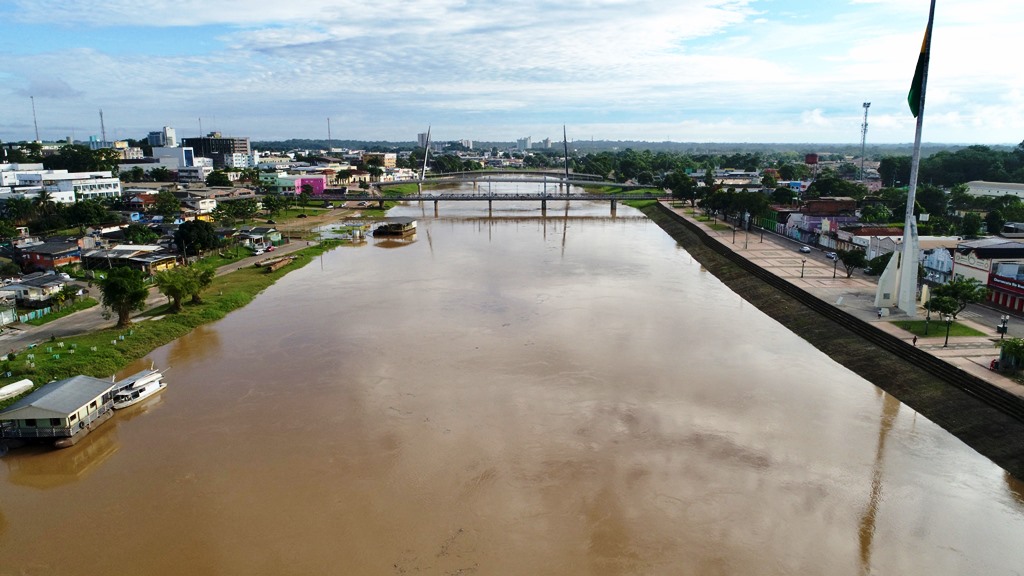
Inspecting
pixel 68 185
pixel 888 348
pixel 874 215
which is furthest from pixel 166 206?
pixel 874 215

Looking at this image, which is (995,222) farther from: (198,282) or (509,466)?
(198,282)

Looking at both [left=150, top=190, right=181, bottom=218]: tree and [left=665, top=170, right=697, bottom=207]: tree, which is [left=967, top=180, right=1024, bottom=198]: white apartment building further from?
[left=150, top=190, right=181, bottom=218]: tree

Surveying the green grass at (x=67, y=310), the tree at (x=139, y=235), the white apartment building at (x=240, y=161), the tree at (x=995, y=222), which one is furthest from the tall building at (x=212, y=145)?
the tree at (x=995, y=222)

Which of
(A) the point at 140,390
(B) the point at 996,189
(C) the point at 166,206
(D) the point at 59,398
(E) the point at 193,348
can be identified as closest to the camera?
(D) the point at 59,398

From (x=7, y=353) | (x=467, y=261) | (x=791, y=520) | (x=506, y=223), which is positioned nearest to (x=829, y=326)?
(x=791, y=520)

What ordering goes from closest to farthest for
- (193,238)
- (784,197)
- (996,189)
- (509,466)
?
1. (509,466)
2. (193,238)
3. (784,197)
4. (996,189)

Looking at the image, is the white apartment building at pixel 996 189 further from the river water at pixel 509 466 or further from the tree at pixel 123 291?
the tree at pixel 123 291

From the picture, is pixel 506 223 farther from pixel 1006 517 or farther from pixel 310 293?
pixel 1006 517

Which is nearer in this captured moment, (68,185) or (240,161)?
(68,185)

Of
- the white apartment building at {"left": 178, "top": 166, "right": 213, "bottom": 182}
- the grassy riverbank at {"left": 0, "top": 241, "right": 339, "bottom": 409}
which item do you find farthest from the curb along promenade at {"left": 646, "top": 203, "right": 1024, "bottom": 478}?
the white apartment building at {"left": 178, "top": 166, "right": 213, "bottom": 182}
